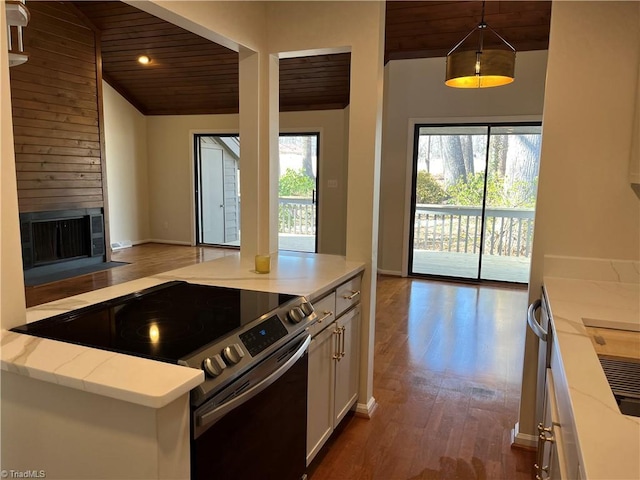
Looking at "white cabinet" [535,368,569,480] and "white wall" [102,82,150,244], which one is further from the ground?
A: "white wall" [102,82,150,244]

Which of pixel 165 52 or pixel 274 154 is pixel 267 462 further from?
pixel 165 52

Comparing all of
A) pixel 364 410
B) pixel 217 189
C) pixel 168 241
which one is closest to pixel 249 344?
pixel 364 410

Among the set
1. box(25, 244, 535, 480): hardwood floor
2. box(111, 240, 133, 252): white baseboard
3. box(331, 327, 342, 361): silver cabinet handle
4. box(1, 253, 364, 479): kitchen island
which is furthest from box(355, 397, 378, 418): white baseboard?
box(111, 240, 133, 252): white baseboard

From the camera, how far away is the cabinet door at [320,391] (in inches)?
79.4

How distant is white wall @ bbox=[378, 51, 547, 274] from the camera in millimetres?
5688

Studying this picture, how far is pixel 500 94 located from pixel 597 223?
4.10 metres

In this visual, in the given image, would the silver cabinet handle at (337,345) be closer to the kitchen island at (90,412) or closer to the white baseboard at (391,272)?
the kitchen island at (90,412)

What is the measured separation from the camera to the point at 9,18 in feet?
4.17

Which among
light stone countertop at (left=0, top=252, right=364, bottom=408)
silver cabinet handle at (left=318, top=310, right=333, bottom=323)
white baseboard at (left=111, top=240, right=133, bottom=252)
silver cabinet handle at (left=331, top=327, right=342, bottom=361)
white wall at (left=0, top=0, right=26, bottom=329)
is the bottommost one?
white baseboard at (left=111, top=240, right=133, bottom=252)

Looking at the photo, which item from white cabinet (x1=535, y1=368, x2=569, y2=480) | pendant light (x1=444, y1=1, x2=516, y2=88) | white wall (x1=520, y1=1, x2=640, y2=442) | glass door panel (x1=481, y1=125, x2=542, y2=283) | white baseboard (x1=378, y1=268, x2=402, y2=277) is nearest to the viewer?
white cabinet (x1=535, y1=368, x2=569, y2=480)

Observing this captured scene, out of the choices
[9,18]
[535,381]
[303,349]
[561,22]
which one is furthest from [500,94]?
[9,18]

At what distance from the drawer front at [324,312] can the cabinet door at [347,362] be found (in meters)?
0.12

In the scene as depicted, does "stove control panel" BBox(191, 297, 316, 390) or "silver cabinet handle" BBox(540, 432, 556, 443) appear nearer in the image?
"stove control panel" BBox(191, 297, 316, 390)

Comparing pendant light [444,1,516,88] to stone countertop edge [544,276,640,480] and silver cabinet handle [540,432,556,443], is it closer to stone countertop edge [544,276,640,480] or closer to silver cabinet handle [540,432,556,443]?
stone countertop edge [544,276,640,480]
